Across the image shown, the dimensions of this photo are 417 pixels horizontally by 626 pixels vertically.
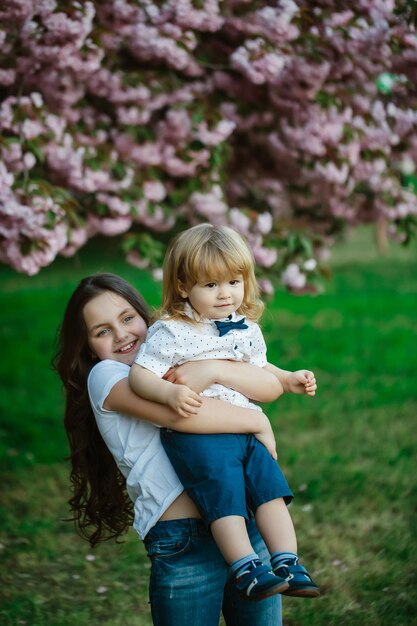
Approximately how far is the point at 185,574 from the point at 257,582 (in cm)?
27

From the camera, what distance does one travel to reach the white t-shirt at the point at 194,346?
2.21 meters

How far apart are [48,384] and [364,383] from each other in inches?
113

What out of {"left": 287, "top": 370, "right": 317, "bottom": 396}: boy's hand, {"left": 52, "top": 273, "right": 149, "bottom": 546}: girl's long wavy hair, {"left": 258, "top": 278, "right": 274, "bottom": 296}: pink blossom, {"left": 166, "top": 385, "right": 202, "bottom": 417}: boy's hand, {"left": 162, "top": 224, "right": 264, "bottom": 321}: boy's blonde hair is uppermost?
{"left": 162, "top": 224, "right": 264, "bottom": 321}: boy's blonde hair

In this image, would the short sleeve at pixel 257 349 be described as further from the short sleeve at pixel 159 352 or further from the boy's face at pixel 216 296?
the short sleeve at pixel 159 352

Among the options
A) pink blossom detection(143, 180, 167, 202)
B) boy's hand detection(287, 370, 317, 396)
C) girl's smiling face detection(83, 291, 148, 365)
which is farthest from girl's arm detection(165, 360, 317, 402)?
pink blossom detection(143, 180, 167, 202)

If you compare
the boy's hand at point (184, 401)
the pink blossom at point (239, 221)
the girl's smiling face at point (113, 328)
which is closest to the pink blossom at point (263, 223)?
the pink blossom at point (239, 221)

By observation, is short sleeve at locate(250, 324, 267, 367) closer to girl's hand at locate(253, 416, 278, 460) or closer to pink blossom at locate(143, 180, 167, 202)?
girl's hand at locate(253, 416, 278, 460)

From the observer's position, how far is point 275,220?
14.8 ft

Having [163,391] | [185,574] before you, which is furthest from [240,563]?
[163,391]

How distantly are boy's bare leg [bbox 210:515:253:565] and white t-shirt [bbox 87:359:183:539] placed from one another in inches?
6.7

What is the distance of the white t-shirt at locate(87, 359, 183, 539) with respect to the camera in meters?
2.23

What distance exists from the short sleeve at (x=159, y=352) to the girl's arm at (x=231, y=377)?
41 millimetres

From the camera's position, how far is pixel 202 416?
2.13 m

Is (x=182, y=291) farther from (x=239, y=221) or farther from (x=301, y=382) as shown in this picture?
(x=239, y=221)
